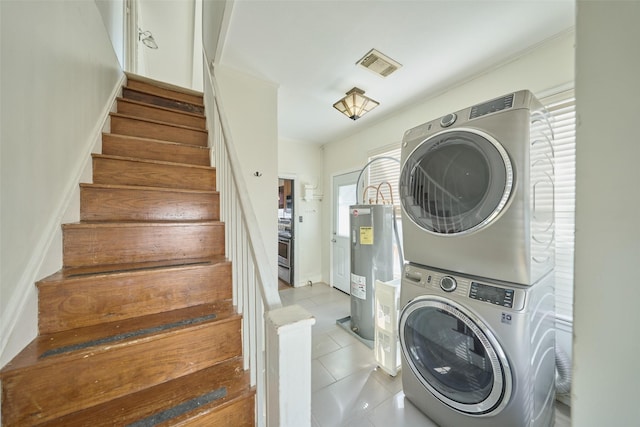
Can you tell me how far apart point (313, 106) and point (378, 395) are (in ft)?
9.16

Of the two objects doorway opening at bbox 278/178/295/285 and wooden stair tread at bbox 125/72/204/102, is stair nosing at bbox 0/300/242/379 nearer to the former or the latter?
wooden stair tread at bbox 125/72/204/102

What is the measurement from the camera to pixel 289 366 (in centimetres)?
64

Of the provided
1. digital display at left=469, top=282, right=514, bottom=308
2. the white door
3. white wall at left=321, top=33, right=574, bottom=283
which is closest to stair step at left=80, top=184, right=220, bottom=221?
digital display at left=469, top=282, right=514, bottom=308

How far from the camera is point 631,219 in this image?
320mm

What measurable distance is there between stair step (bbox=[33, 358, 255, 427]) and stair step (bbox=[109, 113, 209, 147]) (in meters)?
1.86

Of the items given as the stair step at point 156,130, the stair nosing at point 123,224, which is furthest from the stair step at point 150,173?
the stair step at point 156,130

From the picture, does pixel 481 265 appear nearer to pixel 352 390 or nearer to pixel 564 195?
pixel 564 195

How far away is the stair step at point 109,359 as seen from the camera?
0.77m

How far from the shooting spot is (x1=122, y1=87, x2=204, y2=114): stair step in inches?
89.4

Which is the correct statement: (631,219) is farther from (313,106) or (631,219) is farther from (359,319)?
(313,106)

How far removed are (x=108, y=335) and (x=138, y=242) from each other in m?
0.51

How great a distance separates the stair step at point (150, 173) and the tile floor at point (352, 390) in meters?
1.75

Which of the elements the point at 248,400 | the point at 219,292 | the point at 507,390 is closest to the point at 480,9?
the point at 507,390

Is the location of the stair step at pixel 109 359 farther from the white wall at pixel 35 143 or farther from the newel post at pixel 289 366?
the newel post at pixel 289 366
